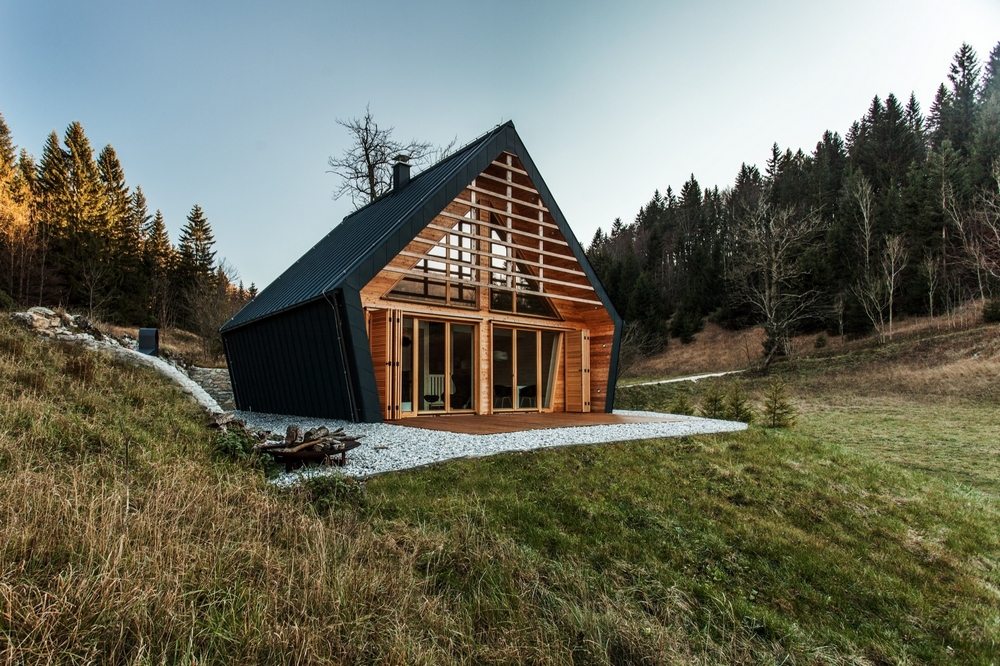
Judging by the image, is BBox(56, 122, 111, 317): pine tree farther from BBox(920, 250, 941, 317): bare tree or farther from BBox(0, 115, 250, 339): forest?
BBox(920, 250, 941, 317): bare tree

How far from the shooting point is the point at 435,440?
644 cm

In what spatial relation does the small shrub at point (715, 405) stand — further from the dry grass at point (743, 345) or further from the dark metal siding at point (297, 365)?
the dry grass at point (743, 345)

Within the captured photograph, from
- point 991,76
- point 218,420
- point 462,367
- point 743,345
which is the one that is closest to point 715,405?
point 462,367

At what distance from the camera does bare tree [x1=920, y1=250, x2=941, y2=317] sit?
26.3m

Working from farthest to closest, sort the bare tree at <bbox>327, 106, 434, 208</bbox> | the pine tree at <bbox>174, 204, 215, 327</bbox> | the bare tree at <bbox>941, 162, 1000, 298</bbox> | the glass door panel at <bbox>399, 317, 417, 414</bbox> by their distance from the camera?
the pine tree at <bbox>174, 204, 215, 327</bbox>
the bare tree at <bbox>941, 162, 1000, 298</bbox>
the bare tree at <bbox>327, 106, 434, 208</bbox>
the glass door panel at <bbox>399, 317, 417, 414</bbox>

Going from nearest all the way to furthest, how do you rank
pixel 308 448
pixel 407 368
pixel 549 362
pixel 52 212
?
pixel 308 448
pixel 407 368
pixel 549 362
pixel 52 212

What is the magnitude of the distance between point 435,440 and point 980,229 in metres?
35.8

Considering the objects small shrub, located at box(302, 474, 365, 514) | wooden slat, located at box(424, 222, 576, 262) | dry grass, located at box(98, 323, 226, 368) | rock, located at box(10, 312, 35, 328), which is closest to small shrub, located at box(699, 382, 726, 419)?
wooden slat, located at box(424, 222, 576, 262)

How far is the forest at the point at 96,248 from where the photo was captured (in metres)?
25.2

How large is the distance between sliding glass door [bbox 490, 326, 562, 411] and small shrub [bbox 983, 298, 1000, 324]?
23294mm

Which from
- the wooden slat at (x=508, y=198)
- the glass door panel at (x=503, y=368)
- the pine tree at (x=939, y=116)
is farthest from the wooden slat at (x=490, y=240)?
the pine tree at (x=939, y=116)

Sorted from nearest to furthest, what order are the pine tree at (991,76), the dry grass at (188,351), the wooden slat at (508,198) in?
the wooden slat at (508,198), the dry grass at (188,351), the pine tree at (991,76)

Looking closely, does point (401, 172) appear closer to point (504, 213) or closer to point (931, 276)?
point (504, 213)

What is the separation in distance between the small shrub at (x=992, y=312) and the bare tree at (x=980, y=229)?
10.2 ft
